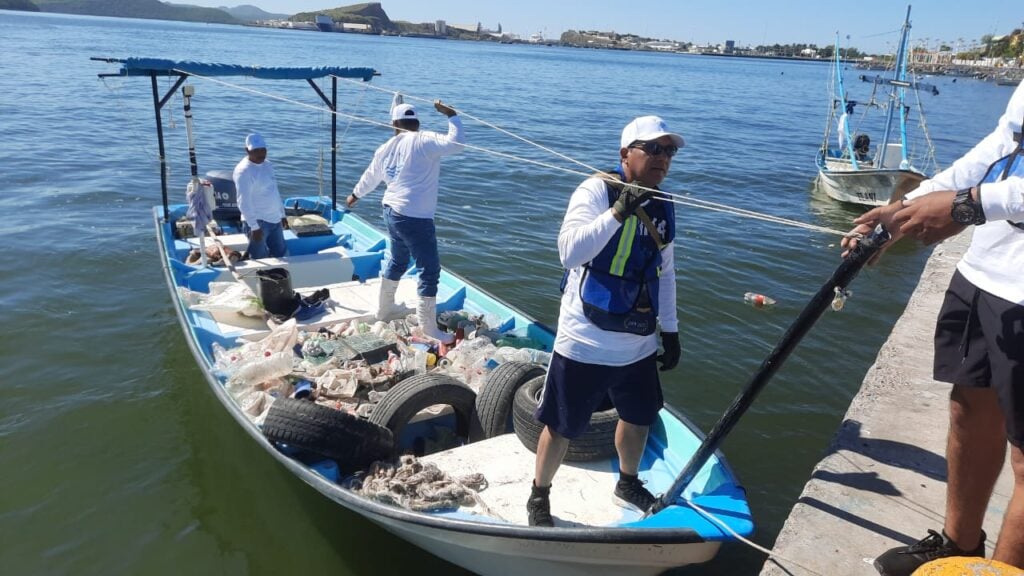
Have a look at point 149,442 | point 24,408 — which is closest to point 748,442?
point 149,442

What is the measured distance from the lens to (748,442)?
707 centimetres

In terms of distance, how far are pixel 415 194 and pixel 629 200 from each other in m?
3.61

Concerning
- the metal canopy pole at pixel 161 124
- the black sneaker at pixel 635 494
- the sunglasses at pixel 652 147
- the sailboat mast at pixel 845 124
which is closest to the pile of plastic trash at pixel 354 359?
the black sneaker at pixel 635 494

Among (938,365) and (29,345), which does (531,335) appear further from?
(29,345)

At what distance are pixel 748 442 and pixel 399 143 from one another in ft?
15.8

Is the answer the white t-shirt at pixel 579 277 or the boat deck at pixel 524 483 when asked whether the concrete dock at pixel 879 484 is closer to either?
the boat deck at pixel 524 483

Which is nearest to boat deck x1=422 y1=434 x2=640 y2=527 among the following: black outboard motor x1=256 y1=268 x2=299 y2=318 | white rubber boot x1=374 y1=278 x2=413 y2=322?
white rubber boot x1=374 y1=278 x2=413 y2=322

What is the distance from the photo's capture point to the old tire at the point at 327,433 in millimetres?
4574

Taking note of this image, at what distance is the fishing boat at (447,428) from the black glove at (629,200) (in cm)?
95

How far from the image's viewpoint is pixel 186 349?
28.6ft

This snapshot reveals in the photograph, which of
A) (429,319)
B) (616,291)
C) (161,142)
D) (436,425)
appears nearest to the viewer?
(616,291)

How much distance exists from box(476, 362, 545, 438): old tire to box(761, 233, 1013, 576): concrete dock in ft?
7.17

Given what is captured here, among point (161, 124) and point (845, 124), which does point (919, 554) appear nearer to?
point (161, 124)

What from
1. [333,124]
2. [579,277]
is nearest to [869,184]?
[333,124]
